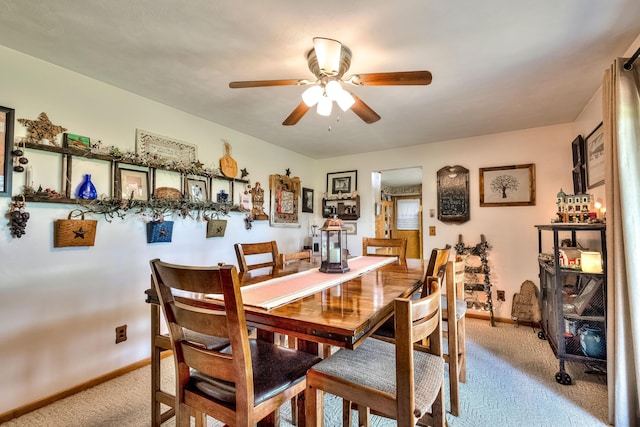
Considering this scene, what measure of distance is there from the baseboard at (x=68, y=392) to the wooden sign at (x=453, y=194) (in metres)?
3.54

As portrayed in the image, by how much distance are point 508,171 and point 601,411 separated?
2405mm

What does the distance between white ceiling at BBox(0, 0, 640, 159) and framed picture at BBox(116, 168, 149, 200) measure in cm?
66

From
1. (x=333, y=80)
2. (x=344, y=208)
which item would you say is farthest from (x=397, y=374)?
(x=344, y=208)

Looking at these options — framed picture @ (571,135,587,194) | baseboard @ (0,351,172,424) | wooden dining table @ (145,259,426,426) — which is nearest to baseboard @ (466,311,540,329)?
framed picture @ (571,135,587,194)

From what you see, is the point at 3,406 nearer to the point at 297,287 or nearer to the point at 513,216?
the point at 297,287

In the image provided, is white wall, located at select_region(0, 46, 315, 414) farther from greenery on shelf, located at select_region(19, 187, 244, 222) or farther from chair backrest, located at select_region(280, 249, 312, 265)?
chair backrest, located at select_region(280, 249, 312, 265)

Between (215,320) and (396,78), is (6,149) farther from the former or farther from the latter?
(396,78)

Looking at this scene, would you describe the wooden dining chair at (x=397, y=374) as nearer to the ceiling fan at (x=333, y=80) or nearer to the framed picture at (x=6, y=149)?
the ceiling fan at (x=333, y=80)

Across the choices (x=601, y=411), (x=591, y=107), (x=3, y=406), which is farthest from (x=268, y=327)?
(x=591, y=107)

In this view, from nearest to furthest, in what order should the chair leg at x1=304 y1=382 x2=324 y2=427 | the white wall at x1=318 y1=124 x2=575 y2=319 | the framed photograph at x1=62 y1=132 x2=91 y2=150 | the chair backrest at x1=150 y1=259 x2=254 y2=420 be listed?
the chair backrest at x1=150 y1=259 x2=254 y2=420 < the chair leg at x1=304 y1=382 x2=324 y2=427 < the framed photograph at x1=62 y1=132 x2=91 y2=150 < the white wall at x1=318 y1=124 x2=575 y2=319

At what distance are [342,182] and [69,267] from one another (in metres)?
3.37

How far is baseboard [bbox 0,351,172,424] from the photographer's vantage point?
5.76 feet

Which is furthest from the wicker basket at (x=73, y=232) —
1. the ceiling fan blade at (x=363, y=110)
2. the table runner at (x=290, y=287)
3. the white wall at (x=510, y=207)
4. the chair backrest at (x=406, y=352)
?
the white wall at (x=510, y=207)

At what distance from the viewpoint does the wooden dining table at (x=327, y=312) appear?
0.97m
